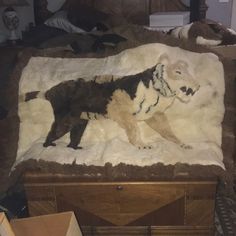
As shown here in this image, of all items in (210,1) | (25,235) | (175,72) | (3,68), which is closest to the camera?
(25,235)

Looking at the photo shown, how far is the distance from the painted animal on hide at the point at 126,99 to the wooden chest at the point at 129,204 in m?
0.21

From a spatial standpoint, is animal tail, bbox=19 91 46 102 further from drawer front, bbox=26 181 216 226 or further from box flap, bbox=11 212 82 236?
box flap, bbox=11 212 82 236

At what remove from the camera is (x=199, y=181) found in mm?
1521

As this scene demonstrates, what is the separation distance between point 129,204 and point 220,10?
2628mm

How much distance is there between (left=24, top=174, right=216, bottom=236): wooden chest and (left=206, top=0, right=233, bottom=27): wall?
248cm

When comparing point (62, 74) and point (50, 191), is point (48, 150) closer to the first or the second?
point (50, 191)

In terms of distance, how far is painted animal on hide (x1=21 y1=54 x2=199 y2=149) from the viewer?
1.66 metres

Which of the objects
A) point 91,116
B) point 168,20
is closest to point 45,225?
point 91,116

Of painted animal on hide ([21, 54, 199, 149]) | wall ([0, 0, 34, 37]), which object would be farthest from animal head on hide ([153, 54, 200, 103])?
wall ([0, 0, 34, 37])

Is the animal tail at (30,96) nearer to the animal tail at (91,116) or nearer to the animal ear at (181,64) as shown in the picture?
the animal tail at (91,116)

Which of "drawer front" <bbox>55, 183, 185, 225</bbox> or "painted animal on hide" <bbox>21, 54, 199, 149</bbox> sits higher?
"painted animal on hide" <bbox>21, 54, 199, 149</bbox>

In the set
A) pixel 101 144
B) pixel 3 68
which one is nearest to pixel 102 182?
pixel 101 144

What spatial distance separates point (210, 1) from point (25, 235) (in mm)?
2972

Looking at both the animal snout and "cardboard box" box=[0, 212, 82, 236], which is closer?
"cardboard box" box=[0, 212, 82, 236]
